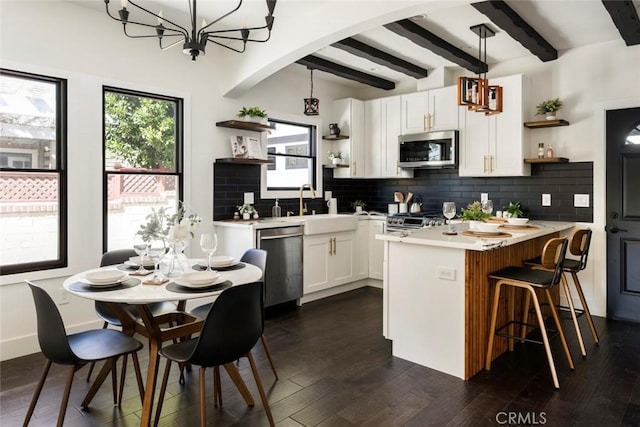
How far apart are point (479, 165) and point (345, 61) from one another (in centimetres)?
190

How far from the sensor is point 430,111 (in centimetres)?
515

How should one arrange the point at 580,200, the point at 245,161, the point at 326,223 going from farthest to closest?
the point at 326,223 → the point at 245,161 → the point at 580,200

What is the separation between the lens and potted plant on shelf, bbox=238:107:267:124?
4484 millimetres

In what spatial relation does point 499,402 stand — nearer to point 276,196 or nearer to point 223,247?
point 223,247

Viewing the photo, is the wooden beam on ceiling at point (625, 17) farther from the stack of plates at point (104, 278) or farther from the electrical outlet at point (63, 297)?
the electrical outlet at point (63, 297)

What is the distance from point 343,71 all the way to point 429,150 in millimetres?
1372

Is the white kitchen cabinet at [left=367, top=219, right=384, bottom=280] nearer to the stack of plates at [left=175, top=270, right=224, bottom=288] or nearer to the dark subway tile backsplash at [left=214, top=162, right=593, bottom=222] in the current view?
the dark subway tile backsplash at [left=214, top=162, right=593, bottom=222]

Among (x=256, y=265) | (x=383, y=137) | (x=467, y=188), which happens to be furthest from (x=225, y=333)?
(x=383, y=137)

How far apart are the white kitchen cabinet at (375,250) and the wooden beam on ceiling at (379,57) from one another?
179 centimetres

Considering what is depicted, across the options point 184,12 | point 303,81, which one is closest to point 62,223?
point 184,12

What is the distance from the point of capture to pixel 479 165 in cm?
478

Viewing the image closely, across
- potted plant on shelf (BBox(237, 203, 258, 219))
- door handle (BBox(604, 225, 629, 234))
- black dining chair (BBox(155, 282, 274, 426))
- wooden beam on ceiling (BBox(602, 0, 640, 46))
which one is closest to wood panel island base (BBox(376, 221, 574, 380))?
black dining chair (BBox(155, 282, 274, 426))

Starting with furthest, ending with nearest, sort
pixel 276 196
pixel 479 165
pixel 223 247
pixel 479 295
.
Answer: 1. pixel 276 196
2. pixel 479 165
3. pixel 223 247
4. pixel 479 295

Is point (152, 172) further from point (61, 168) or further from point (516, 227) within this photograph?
point (516, 227)
